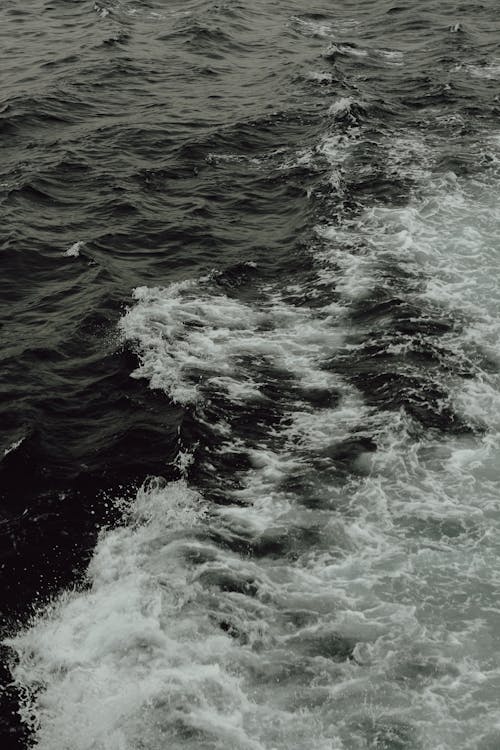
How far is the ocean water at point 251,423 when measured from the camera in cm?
1011

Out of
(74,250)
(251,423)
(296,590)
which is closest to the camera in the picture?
(296,590)

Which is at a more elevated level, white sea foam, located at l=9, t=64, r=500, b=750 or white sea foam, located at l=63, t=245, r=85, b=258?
white sea foam, located at l=63, t=245, r=85, b=258

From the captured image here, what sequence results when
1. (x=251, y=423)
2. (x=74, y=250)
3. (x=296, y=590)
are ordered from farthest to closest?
(x=74, y=250) < (x=251, y=423) < (x=296, y=590)

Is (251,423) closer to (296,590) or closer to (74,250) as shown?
(296,590)

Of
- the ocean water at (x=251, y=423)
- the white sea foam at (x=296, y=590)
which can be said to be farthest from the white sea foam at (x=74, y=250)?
the white sea foam at (x=296, y=590)

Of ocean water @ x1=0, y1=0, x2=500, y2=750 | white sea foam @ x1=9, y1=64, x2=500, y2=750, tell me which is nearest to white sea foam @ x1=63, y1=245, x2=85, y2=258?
ocean water @ x1=0, y1=0, x2=500, y2=750

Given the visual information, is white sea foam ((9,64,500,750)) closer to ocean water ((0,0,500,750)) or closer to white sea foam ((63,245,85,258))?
ocean water ((0,0,500,750))

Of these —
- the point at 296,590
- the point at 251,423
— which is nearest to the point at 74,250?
the point at 251,423

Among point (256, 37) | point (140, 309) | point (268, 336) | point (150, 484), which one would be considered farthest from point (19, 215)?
point (256, 37)

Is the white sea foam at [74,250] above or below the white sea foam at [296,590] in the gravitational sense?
above

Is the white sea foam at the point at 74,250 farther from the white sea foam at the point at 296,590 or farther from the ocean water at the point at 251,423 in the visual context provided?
the white sea foam at the point at 296,590

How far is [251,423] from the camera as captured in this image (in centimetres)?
1465

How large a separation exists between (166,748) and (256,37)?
118 ft

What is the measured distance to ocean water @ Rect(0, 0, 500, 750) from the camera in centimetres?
1011
